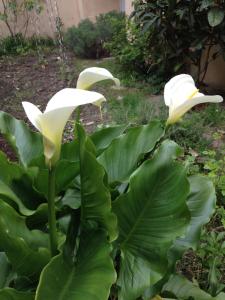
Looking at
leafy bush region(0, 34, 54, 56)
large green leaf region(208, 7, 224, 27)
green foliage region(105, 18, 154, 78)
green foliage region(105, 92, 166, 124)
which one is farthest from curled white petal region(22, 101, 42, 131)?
leafy bush region(0, 34, 54, 56)

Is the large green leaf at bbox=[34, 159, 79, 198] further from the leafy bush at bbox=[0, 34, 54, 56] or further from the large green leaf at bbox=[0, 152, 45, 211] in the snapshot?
the leafy bush at bbox=[0, 34, 54, 56]

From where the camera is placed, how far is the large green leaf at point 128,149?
1.54 metres

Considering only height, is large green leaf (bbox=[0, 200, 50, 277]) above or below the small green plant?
above

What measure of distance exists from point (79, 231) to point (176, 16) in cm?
362

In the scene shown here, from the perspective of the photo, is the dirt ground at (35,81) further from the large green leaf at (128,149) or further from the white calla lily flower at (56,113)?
the white calla lily flower at (56,113)

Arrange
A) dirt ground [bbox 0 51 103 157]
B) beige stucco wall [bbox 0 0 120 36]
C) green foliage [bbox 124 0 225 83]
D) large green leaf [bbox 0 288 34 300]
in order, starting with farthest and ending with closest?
beige stucco wall [bbox 0 0 120 36], dirt ground [bbox 0 51 103 157], green foliage [bbox 124 0 225 83], large green leaf [bbox 0 288 34 300]

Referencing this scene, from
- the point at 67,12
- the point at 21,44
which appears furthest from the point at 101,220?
the point at 67,12

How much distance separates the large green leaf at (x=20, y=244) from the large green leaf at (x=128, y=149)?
14.6 inches

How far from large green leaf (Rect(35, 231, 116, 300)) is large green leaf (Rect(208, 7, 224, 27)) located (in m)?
3.16

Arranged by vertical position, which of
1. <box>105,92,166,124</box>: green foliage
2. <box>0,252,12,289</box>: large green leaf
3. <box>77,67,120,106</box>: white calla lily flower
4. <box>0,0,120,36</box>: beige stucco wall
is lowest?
<box>105,92,166,124</box>: green foliage

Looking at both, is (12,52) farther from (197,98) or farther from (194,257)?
(197,98)

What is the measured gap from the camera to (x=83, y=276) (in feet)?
4.25

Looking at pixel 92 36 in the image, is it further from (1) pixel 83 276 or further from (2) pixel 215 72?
(1) pixel 83 276

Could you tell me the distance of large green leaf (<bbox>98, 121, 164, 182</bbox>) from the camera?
1541mm
